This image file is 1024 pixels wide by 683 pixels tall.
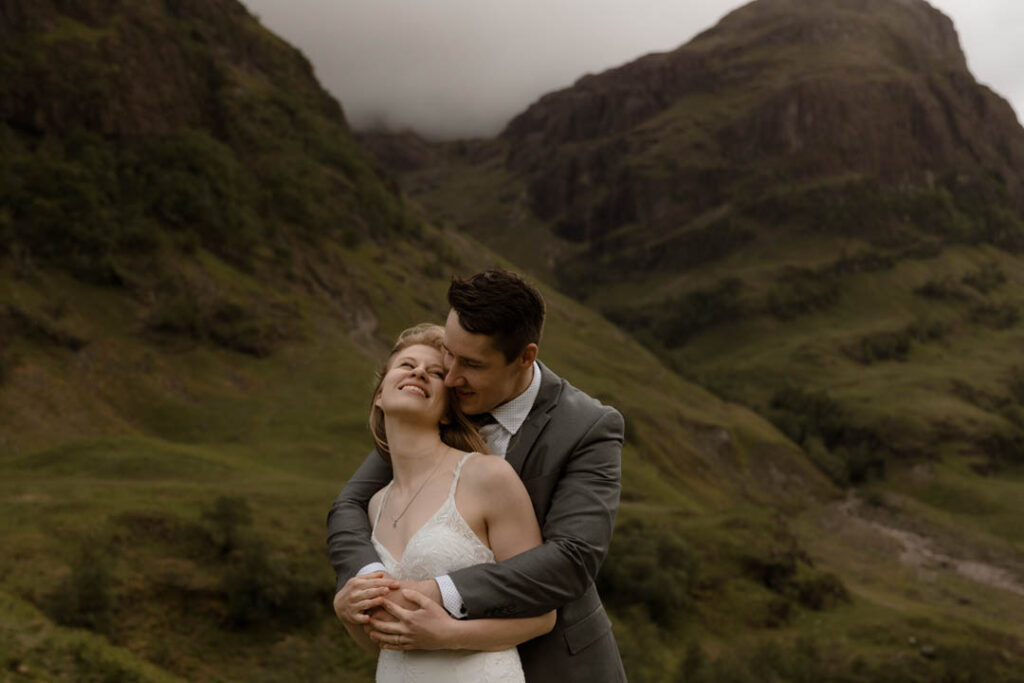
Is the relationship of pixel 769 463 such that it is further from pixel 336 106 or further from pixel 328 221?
pixel 336 106

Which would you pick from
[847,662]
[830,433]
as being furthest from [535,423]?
[830,433]

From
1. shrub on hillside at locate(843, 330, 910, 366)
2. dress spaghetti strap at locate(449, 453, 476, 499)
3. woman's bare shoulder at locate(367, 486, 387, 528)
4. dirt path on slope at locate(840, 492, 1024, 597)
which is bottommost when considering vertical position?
dirt path on slope at locate(840, 492, 1024, 597)

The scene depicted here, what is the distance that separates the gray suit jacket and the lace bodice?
Result: 15cm

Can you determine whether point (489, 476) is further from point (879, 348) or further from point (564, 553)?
point (879, 348)

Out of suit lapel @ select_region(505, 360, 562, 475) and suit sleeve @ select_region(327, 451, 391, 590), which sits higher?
suit lapel @ select_region(505, 360, 562, 475)

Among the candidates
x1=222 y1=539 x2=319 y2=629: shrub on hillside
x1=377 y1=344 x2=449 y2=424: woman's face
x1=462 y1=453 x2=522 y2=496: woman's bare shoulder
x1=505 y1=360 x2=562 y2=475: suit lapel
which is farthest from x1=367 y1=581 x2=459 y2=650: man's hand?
x1=222 y1=539 x2=319 y2=629: shrub on hillside

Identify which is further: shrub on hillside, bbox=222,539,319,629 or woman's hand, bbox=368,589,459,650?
shrub on hillside, bbox=222,539,319,629

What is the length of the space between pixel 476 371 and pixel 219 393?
2517 inches

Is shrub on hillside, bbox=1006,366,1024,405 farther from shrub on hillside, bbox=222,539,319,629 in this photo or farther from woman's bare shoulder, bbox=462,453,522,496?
woman's bare shoulder, bbox=462,453,522,496

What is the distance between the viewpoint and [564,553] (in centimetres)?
563

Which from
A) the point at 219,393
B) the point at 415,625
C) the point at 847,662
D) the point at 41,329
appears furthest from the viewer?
the point at 219,393

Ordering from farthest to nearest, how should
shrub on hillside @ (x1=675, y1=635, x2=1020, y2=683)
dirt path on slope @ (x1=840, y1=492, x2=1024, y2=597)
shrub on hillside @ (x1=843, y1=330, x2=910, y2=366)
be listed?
shrub on hillside @ (x1=843, y1=330, x2=910, y2=366)
dirt path on slope @ (x1=840, y1=492, x2=1024, y2=597)
shrub on hillside @ (x1=675, y1=635, x2=1020, y2=683)

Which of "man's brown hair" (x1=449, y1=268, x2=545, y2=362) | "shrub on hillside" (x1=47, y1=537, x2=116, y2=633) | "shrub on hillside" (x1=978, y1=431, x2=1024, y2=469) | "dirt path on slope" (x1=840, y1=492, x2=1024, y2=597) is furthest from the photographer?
"shrub on hillside" (x1=978, y1=431, x2=1024, y2=469)

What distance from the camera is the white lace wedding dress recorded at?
18.7 ft
